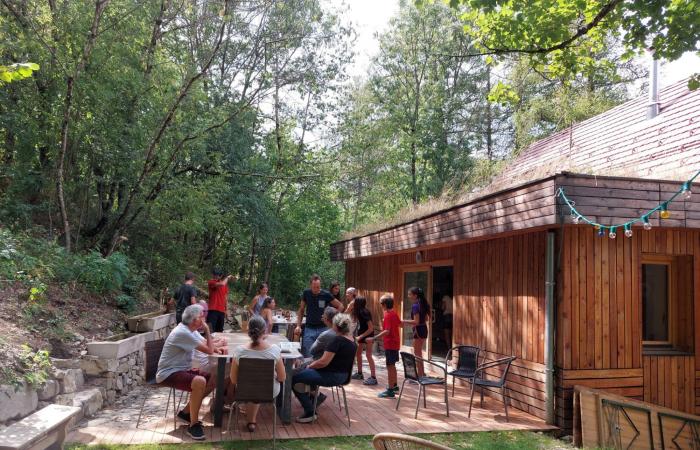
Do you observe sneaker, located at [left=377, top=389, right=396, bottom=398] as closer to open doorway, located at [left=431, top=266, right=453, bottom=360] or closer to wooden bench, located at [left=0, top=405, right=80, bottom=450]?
open doorway, located at [left=431, top=266, right=453, bottom=360]

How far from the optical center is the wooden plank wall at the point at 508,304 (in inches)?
244

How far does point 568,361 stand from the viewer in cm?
573

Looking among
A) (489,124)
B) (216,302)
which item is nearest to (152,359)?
(216,302)

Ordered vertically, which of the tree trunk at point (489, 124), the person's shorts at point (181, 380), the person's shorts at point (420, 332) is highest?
the tree trunk at point (489, 124)

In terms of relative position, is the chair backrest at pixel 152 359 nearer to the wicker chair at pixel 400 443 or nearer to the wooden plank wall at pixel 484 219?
the wicker chair at pixel 400 443

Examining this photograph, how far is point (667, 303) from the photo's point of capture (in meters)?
6.57

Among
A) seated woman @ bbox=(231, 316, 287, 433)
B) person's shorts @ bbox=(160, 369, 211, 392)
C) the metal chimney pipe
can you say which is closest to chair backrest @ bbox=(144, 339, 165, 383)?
person's shorts @ bbox=(160, 369, 211, 392)

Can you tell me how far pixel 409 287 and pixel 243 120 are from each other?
28.7 feet

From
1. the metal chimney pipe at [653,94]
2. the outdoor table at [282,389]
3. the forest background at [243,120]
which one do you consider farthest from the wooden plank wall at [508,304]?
the metal chimney pipe at [653,94]

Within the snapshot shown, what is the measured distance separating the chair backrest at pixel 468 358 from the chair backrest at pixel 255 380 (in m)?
2.92

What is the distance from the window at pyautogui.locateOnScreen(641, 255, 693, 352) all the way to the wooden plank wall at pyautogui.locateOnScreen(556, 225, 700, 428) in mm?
281

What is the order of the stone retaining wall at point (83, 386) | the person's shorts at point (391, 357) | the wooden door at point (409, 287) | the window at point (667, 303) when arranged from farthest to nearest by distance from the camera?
the wooden door at point (409, 287), the person's shorts at point (391, 357), the window at point (667, 303), the stone retaining wall at point (83, 386)

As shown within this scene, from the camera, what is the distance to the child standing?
7148 millimetres

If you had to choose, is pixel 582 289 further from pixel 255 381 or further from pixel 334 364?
pixel 255 381
